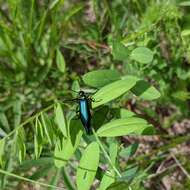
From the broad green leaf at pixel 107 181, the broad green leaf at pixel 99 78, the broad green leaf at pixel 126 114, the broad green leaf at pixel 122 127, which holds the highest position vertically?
the broad green leaf at pixel 99 78

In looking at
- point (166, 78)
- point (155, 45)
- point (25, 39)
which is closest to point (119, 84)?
point (155, 45)

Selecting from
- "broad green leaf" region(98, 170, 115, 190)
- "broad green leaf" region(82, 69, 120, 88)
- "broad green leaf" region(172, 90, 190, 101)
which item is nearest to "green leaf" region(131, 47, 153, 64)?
"broad green leaf" region(82, 69, 120, 88)

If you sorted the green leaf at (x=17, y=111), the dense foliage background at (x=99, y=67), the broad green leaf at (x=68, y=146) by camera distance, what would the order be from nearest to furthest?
the broad green leaf at (x=68, y=146) → the dense foliage background at (x=99, y=67) → the green leaf at (x=17, y=111)

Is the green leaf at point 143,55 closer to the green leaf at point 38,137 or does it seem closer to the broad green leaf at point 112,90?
the broad green leaf at point 112,90

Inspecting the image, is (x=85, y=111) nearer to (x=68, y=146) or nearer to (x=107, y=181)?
(x=68, y=146)

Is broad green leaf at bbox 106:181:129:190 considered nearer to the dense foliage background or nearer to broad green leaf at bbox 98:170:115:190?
broad green leaf at bbox 98:170:115:190

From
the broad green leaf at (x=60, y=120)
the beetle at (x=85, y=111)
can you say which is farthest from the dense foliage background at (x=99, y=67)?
the broad green leaf at (x=60, y=120)
